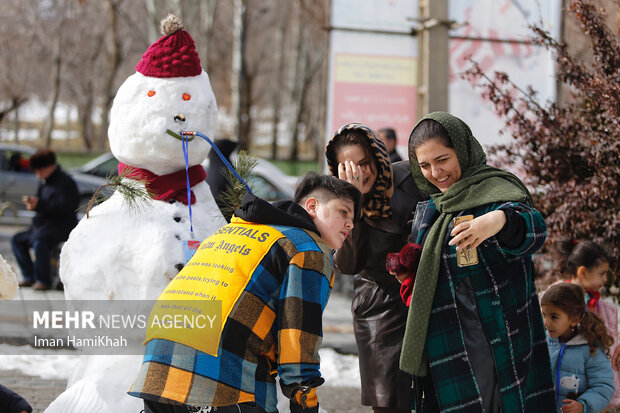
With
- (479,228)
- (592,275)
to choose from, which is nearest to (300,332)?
(479,228)

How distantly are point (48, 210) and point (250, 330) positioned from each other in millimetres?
Result: 6809

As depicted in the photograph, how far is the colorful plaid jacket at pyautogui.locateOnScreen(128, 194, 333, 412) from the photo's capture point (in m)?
2.32

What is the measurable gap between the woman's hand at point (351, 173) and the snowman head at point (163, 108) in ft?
3.76

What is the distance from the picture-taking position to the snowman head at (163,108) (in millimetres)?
3914

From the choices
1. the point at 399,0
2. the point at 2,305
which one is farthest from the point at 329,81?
the point at 2,305

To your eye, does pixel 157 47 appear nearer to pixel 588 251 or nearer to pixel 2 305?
pixel 588 251

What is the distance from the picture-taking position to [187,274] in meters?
2.50

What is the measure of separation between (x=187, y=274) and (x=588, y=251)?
8.04 ft

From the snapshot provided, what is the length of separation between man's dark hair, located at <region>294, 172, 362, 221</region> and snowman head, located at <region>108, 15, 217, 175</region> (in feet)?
4.73

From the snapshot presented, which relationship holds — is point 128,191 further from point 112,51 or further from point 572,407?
point 112,51

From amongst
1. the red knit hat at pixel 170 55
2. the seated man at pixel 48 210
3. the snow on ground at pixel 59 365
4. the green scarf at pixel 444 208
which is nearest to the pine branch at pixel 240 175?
the red knit hat at pixel 170 55

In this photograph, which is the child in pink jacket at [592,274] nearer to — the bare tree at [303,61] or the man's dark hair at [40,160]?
the man's dark hair at [40,160]

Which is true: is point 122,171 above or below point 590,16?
below

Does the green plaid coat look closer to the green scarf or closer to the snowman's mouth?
the green scarf
